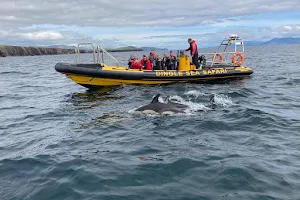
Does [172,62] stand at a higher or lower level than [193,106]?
higher

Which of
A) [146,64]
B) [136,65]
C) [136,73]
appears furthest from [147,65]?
[136,73]

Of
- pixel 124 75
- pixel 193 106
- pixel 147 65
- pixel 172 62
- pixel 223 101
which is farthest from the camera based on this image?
pixel 172 62

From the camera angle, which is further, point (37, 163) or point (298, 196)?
point (37, 163)

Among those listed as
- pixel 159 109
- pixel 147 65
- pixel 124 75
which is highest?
pixel 147 65

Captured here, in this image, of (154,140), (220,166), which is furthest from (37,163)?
(220,166)

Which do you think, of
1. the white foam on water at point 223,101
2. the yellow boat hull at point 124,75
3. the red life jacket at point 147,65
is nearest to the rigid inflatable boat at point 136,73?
the yellow boat hull at point 124,75

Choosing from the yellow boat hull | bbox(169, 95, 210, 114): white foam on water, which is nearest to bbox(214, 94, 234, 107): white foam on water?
bbox(169, 95, 210, 114): white foam on water

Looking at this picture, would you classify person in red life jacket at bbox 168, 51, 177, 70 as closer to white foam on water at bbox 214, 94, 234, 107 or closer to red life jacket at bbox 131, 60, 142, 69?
red life jacket at bbox 131, 60, 142, 69

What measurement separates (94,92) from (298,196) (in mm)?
14874

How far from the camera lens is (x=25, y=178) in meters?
7.38

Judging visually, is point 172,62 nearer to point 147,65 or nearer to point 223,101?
point 147,65

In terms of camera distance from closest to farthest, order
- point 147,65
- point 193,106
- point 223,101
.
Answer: point 193,106 < point 223,101 < point 147,65

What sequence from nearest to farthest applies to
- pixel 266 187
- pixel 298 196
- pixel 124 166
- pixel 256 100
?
pixel 298 196
pixel 266 187
pixel 124 166
pixel 256 100

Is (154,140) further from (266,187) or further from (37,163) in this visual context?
(266,187)
